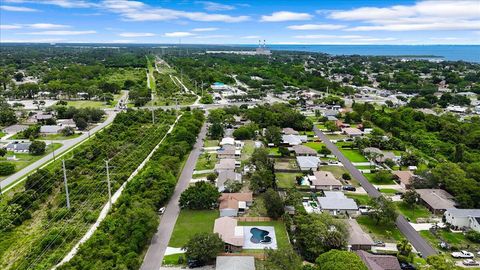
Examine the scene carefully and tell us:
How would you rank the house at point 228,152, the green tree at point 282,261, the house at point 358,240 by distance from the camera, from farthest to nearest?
1. the house at point 228,152
2. the house at point 358,240
3. the green tree at point 282,261

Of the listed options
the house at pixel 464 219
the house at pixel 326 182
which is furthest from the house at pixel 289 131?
the house at pixel 464 219

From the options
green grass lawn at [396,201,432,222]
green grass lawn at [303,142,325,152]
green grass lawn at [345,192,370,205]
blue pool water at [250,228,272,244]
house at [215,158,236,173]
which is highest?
house at [215,158,236,173]

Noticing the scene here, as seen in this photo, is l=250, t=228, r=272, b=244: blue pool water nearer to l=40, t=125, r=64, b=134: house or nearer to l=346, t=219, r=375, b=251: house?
l=346, t=219, r=375, b=251: house

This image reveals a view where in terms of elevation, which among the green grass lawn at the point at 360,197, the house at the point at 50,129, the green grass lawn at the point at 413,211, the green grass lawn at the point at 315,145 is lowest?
the green grass lawn at the point at 413,211

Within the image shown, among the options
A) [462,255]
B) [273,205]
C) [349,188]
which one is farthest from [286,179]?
[462,255]

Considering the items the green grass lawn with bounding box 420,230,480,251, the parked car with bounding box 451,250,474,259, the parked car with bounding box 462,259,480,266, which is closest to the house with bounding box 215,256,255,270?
the green grass lawn with bounding box 420,230,480,251

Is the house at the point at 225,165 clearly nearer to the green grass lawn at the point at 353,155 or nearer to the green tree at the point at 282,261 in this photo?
the green grass lawn at the point at 353,155

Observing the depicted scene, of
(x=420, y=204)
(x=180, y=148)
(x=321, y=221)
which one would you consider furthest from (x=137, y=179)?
(x=420, y=204)
